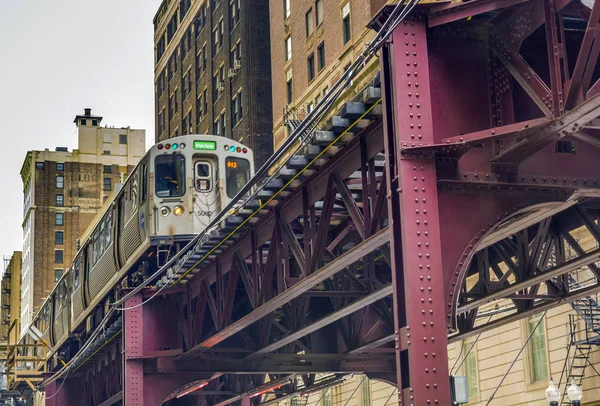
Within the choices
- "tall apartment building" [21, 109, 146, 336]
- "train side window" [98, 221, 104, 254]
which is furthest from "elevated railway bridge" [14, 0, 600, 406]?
"tall apartment building" [21, 109, 146, 336]

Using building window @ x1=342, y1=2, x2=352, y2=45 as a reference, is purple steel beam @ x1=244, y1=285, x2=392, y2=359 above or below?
below

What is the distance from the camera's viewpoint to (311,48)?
200 feet

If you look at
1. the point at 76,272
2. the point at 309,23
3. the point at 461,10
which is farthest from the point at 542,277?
the point at 309,23

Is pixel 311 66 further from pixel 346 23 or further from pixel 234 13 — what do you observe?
pixel 234 13

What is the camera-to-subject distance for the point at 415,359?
13.5 meters

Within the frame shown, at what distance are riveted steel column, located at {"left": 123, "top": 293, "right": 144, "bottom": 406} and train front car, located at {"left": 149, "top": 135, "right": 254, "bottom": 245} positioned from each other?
71.4 inches

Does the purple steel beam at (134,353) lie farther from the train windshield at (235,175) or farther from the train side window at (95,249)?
the train side window at (95,249)

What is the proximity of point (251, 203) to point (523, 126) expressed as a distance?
349 inches

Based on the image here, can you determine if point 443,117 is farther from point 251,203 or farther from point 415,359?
point 251,203

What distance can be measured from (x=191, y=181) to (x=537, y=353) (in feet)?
40.3

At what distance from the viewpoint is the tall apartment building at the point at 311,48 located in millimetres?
53719

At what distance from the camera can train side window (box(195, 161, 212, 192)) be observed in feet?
102

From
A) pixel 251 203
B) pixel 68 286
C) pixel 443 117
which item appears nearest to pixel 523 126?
pixel 443 117

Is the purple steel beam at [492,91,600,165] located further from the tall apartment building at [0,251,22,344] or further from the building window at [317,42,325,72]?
the tall apartment building at [0,251,22,344]
